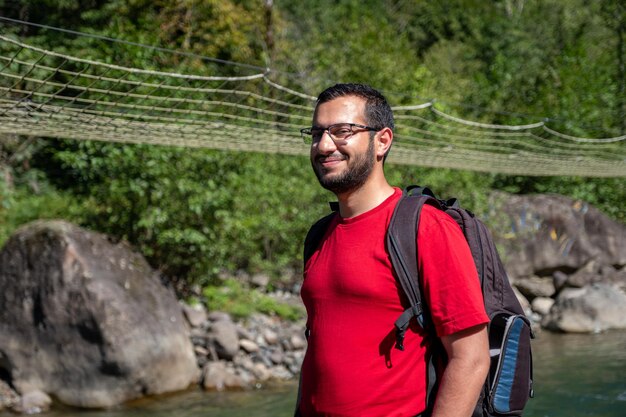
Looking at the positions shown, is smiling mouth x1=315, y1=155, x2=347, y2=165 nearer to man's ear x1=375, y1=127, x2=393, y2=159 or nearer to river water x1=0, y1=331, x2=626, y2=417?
man's ear x1=375, y1=127, x2=393, y2=159

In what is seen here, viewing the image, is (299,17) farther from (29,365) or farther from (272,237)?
(29,365)

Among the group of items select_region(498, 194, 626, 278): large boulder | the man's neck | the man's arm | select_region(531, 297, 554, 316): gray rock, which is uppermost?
the man's neck

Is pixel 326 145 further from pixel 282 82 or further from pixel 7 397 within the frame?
pixel 282 82

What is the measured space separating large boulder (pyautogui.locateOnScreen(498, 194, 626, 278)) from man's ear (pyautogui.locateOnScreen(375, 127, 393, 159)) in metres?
7.76

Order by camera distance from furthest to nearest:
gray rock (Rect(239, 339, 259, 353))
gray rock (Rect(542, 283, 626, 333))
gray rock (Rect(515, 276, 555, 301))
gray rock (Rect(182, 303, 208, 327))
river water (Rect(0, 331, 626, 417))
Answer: gray rock (Rect(515, 276, 555, 301)) → gray rock (Rect(542, 283, 626, 333)) → gray rock (Rect(182, 303, 208, 327)) → gray rock (Rect(239, 339, 259, 353)) → river water (Rect(0, 331, 626, 417))

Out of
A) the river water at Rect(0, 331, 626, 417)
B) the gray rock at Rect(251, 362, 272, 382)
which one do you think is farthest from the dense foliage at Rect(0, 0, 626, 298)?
the river water at Rect(0, 331, 626, 417)

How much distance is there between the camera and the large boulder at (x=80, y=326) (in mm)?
5074

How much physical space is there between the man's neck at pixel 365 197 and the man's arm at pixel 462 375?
272 millimetres

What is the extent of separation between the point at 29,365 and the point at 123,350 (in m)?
0.64

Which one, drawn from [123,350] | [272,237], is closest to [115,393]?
[123,350]

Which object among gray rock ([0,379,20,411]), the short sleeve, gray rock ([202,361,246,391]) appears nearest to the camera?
the short sleeve

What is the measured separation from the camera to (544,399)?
Result: 4.91 meters

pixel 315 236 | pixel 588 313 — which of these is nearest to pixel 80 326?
pixel 315 236

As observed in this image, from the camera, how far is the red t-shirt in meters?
1.26
